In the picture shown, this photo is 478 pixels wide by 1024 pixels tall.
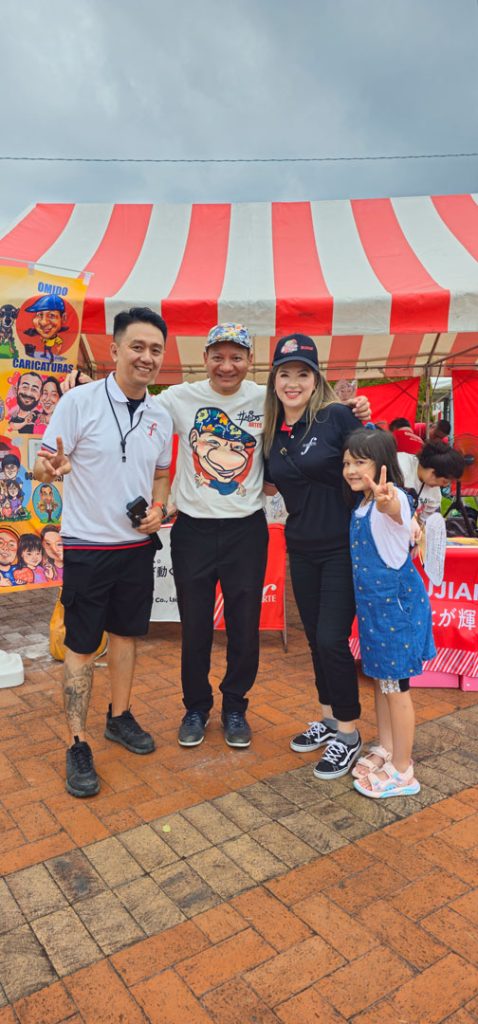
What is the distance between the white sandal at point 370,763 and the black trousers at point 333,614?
7.1 inches

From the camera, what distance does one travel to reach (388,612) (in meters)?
2.60

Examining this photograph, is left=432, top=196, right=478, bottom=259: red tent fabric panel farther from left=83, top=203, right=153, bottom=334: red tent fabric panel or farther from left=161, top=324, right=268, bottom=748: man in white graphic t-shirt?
left=161, top=324, right=268, bottom=748: man in white graphic t-shirt

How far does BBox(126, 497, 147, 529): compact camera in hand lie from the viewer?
274cm

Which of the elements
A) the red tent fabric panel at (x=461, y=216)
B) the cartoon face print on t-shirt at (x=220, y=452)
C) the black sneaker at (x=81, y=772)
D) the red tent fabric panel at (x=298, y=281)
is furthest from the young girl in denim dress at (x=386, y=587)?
the red tent fabric panel at (x=461, y=216)

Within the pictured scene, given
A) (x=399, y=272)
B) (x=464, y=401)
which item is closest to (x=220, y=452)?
(x=399, y=272)

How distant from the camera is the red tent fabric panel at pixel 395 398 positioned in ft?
29.7

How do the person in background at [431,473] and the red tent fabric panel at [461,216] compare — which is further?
the red tent fabric panel at [461,216]

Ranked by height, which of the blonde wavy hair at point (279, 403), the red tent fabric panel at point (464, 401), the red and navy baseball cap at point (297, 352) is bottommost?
the blonde wavy hair at point (279, 403)

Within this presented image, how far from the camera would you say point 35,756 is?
10.2ft

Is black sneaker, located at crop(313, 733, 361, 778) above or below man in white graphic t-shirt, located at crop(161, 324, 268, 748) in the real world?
below

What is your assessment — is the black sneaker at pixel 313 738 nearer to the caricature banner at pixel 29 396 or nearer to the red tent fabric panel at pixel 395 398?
the caricature banner at pixel 29 396

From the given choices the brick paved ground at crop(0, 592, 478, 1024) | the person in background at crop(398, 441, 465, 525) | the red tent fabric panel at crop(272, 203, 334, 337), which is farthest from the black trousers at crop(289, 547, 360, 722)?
the red tent fabric panel at crop(272, 203, 334, 337)

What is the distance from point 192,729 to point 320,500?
1.31 metres

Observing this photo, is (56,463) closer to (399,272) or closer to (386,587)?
(386,587)
